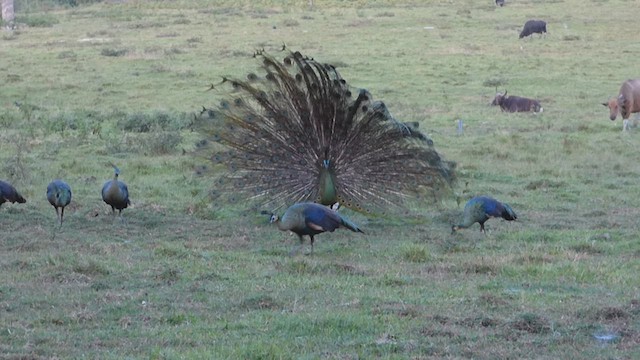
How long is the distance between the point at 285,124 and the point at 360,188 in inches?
41.1

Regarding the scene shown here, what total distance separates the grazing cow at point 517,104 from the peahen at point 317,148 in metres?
9.53

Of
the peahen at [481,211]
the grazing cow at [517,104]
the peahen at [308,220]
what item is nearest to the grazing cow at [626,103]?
the grazing cow at [517,104]

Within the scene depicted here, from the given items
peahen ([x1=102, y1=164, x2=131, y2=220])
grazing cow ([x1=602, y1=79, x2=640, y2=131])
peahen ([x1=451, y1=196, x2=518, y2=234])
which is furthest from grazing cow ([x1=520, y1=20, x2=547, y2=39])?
peahen ([x1=102, y1=164, x2=131, y2=220])

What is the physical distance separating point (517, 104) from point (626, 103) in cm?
207

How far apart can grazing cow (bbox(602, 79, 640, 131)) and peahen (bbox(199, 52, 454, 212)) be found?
9.16 metres

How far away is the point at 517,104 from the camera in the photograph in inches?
810

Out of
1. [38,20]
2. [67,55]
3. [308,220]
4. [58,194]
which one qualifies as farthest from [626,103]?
[38,20]

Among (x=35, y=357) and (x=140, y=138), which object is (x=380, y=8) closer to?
(x=140, y=138)

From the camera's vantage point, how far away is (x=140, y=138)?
1706 cm

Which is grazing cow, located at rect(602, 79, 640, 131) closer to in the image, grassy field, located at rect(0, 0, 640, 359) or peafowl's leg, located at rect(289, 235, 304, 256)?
grassy field, located at rect(0, 0, 640, 359)

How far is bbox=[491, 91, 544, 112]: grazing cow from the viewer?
2056cm

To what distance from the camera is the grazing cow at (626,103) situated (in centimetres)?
1947

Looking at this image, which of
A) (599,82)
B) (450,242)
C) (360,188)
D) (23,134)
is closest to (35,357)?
(450,242)

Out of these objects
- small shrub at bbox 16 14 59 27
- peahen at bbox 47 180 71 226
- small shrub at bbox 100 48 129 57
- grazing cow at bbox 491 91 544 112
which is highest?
peahen at bbox 47 180 71 226
